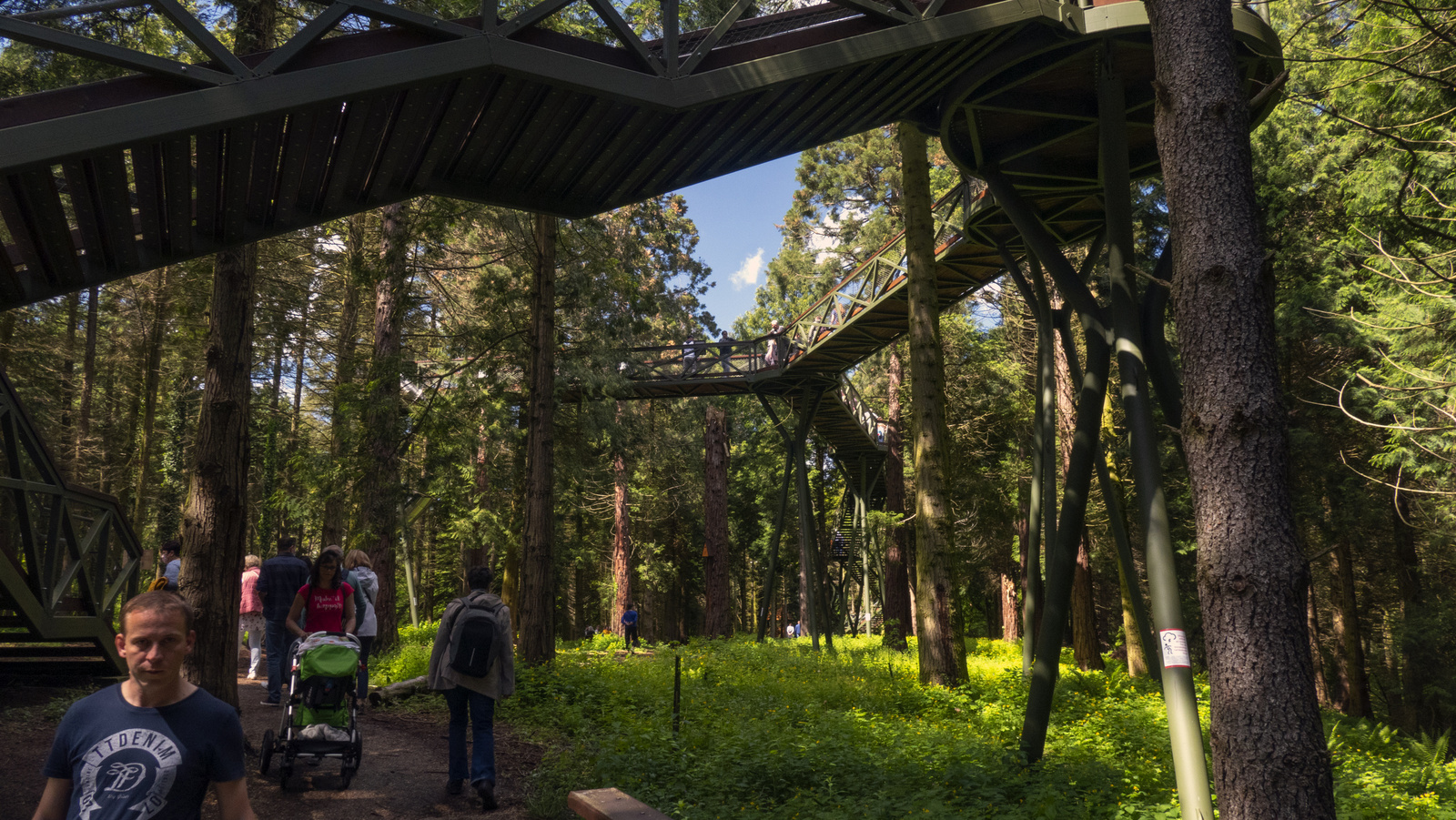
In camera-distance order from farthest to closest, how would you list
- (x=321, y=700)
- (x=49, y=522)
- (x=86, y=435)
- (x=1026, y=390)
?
(x=1026, y=390)
(x=86, y=435)
(x=49, y=522)
(x=321, y=700)

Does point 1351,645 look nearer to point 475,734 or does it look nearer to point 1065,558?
point 1065,558

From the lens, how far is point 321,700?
Result: 629 cm

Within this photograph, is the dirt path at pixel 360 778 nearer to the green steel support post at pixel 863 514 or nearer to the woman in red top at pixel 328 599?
the woman in red top at pixel 328 599

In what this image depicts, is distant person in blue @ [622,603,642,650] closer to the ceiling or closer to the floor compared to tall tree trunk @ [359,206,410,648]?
closer to the floor

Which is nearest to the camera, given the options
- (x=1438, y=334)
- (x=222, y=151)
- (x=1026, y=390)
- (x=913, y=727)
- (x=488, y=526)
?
(x=222, y=151)

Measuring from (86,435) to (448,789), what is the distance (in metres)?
17.5

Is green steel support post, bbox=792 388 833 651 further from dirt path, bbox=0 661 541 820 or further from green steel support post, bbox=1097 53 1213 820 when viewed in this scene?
green steel support post, bbox=1097 53 1213 820

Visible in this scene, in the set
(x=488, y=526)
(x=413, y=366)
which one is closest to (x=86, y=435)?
(x=488, y=526)

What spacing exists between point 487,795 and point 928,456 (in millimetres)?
6892

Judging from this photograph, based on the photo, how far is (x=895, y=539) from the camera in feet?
73.5

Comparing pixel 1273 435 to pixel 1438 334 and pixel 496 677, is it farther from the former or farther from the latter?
pixel 1438 334

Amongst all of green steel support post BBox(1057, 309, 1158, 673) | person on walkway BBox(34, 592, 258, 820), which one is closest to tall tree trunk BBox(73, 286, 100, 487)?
green steel support post BBox(1057, 309, 1158, 673)

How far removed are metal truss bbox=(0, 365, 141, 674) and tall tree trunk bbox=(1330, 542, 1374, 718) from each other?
22.1 metres

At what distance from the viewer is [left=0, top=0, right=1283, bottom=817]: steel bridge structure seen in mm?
4914
